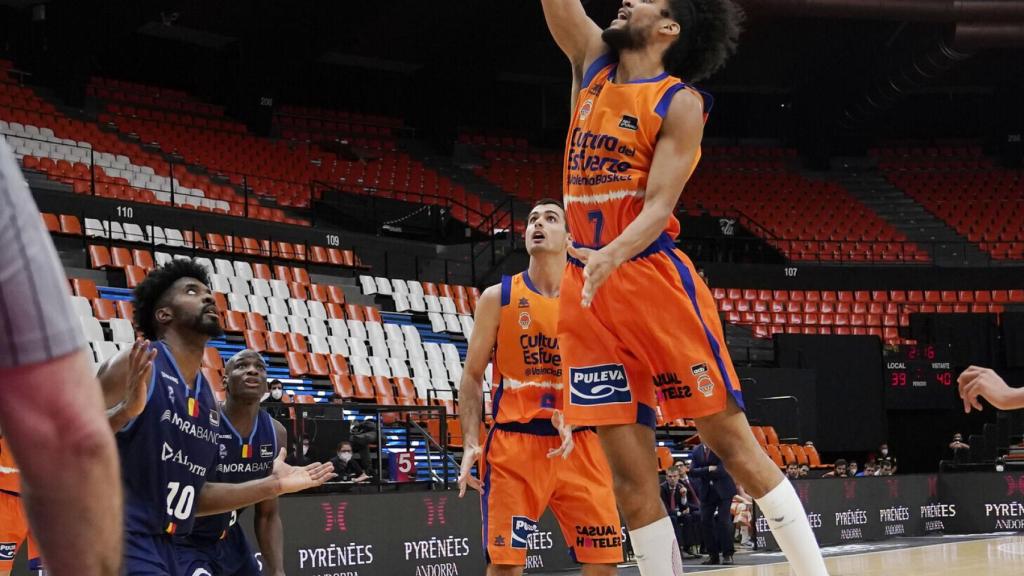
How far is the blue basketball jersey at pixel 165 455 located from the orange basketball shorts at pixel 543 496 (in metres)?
1.51

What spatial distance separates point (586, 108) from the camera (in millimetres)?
3844

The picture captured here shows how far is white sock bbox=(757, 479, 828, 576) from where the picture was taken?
11.6 ft

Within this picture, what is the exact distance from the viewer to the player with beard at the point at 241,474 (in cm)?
491

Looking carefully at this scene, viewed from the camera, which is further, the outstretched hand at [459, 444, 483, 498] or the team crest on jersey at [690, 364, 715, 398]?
the outstretched hand at [459, 444, 483, 498]

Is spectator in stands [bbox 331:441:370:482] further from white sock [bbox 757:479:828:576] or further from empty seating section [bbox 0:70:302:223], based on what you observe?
empty seating section [bbox 0:70:302:223]

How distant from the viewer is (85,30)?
23.5 m

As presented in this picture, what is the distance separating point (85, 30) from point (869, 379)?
17191 millimetres

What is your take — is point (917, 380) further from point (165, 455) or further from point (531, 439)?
point (165, 455)

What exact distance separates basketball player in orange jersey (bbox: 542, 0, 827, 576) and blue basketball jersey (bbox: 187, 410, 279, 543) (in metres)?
1.96

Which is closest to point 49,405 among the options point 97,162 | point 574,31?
point 574,31

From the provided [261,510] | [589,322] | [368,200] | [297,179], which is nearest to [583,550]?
[261,510]

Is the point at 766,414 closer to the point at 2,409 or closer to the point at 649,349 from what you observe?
the point at 649,349

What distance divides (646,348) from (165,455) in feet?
5.84

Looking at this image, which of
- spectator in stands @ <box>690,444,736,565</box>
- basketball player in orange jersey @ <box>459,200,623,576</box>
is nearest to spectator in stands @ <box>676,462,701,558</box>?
spectator in stands @ <box>690,444,736,565</box>
